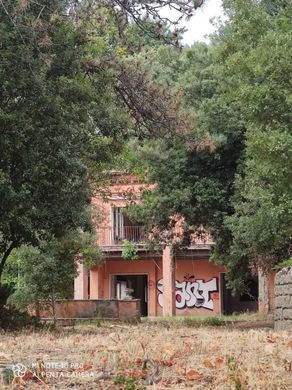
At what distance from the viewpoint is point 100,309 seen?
2359cm

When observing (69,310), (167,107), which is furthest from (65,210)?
(69,310)

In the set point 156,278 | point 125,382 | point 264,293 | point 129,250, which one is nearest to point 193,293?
point 156,278

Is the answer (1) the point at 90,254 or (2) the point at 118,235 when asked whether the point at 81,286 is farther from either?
(1) the point at 90,254

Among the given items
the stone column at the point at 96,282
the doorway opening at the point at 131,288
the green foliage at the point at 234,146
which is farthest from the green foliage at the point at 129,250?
the green foliage at the point at 234,146

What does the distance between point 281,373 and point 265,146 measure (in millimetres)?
7063

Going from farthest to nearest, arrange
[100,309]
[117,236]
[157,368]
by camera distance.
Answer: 1. [117,236]
2. [100,309]
3. [157,368]

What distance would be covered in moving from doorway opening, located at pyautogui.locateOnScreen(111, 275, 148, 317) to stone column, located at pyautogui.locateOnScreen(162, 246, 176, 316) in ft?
9.19

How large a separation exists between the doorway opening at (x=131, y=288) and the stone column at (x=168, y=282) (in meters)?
2.80

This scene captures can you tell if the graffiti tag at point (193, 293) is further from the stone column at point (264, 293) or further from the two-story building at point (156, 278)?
the stone column at point (264, 293)

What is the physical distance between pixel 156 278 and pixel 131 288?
7.27ft

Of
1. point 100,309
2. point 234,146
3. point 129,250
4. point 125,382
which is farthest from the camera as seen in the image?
point 129,250

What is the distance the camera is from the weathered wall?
12492mm

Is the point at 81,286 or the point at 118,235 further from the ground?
the point at 118,235

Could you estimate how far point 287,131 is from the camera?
37.5ft
